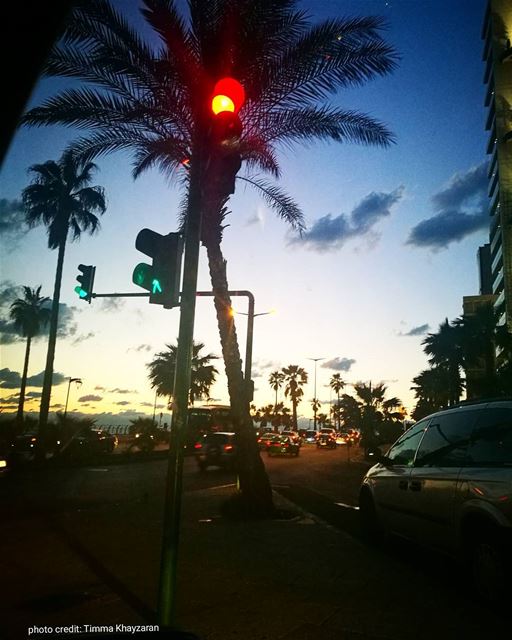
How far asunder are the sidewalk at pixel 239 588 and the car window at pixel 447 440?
1.28 m

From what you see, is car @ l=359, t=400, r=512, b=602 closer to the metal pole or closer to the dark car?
the metal pole

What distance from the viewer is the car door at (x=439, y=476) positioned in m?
4.77

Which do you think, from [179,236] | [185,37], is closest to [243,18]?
[185,37]

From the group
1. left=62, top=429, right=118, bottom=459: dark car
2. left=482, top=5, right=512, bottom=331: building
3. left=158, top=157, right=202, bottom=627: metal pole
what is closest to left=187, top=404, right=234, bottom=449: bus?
left=62, top=429, right=118, bottom=459: dark car

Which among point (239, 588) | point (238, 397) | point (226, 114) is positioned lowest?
point (239, 588)

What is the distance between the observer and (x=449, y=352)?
2004 inches

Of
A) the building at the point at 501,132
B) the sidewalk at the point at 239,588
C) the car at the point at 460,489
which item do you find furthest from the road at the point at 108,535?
the building at the point at 501,132

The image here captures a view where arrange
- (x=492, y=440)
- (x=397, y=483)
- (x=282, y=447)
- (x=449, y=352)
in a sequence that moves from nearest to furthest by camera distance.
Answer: (x=492, y=440)
(x=397, y=483)
(x=282, y=447)
(x=449, y=352)

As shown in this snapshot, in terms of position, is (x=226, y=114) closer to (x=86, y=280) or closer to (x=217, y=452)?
(x=86, y=280)

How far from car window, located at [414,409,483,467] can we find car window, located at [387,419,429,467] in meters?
0.21

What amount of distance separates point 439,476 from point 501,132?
6774 cm

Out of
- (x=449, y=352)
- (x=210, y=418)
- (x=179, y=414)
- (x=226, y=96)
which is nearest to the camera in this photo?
(x=179, y=414)

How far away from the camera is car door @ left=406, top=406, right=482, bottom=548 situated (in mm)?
4770

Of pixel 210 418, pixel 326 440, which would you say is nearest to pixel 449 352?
pixel 326 440
